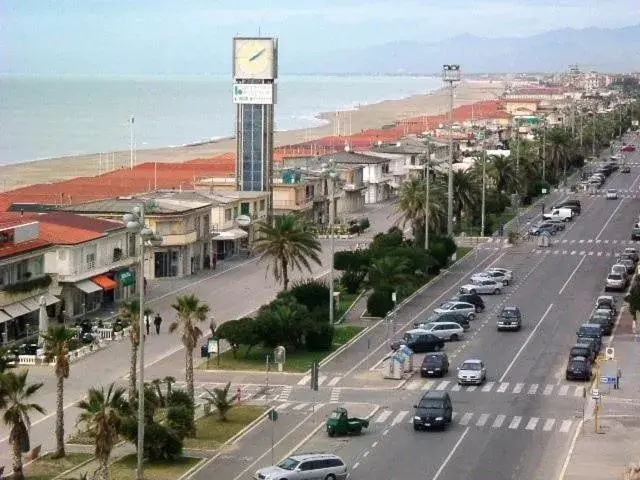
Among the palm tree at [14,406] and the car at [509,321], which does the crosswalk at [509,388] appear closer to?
the car at [509,321]

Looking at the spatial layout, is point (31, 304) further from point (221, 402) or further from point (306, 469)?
point (306, 469)

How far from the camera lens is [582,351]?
57156mm

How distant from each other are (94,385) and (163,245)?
94.5ft

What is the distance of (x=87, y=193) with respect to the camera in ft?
373

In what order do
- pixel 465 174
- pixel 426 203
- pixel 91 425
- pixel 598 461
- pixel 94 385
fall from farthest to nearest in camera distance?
pixel 465 174 → pixel 426 203 → pixel 94 385 → pixel 598 461 → pixel 91 425

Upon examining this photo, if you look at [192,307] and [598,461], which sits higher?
[192,307]

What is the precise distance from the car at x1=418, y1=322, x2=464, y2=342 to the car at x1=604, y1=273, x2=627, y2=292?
16.4 metres

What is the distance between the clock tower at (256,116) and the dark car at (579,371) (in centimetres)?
4759

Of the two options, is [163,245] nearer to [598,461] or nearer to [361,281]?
[361,281]

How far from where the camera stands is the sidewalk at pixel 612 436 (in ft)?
135

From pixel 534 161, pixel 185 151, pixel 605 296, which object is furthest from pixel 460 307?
pixel 185 151

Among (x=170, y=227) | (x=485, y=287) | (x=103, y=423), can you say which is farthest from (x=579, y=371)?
(x=170, y=227)

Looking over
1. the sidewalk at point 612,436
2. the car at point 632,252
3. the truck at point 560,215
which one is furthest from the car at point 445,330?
the truck at point 560,215

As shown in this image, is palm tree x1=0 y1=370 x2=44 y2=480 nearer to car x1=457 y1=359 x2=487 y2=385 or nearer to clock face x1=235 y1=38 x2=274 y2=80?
car x1=457 y1=359 x2=487 y2=385
